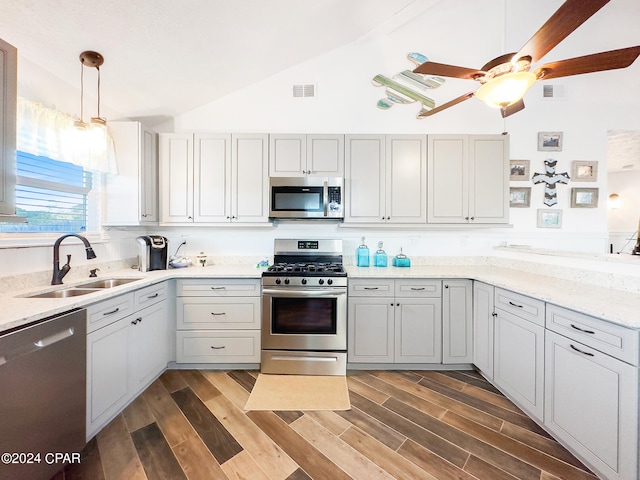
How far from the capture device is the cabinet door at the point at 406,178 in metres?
2.70

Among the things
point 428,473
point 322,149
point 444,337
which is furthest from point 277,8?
point 428,473

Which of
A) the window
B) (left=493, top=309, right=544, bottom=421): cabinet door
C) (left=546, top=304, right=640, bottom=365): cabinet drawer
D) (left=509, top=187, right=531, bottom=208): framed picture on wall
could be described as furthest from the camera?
(left=509, top=187, right=531, bottom=208): framed picture on wall

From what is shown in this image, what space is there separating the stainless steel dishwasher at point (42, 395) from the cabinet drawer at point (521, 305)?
290 centimetres

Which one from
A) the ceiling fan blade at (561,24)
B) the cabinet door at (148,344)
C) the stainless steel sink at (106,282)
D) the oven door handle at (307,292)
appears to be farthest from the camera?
the oven door handle at (307,292)

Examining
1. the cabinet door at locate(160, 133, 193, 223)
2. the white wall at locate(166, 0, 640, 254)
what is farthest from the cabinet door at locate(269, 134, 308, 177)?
the cabinet door at locate(160, 133, 193, 223)

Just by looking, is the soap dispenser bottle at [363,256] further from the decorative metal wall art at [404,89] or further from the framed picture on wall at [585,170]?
the framed picture on wall at [585,170]

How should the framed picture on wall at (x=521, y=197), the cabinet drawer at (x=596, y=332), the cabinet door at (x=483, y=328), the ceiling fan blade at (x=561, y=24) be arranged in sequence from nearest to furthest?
the ceiling fan blade at (x=561, y=24), the cabinet drawer at (x=596, y=332), the cabinet door at (x=483, y=328), the framed picture on wall at (x=521, y=197)

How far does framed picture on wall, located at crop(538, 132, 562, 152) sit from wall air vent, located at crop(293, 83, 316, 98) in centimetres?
276

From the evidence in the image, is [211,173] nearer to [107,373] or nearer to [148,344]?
[148,344]

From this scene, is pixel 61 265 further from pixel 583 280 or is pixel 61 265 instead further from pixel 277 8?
pixel 583 280

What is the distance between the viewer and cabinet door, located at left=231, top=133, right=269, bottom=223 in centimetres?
269

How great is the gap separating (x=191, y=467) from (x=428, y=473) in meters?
1.35

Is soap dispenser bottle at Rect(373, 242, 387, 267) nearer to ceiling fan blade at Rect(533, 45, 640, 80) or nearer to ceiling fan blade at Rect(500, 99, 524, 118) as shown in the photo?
ceiling fan blade at Rect(500, 99, 524, 118)

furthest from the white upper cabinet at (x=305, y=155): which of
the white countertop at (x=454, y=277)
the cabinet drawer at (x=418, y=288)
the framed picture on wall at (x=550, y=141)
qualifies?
the framed picture on wall at (x=550, y=141)
